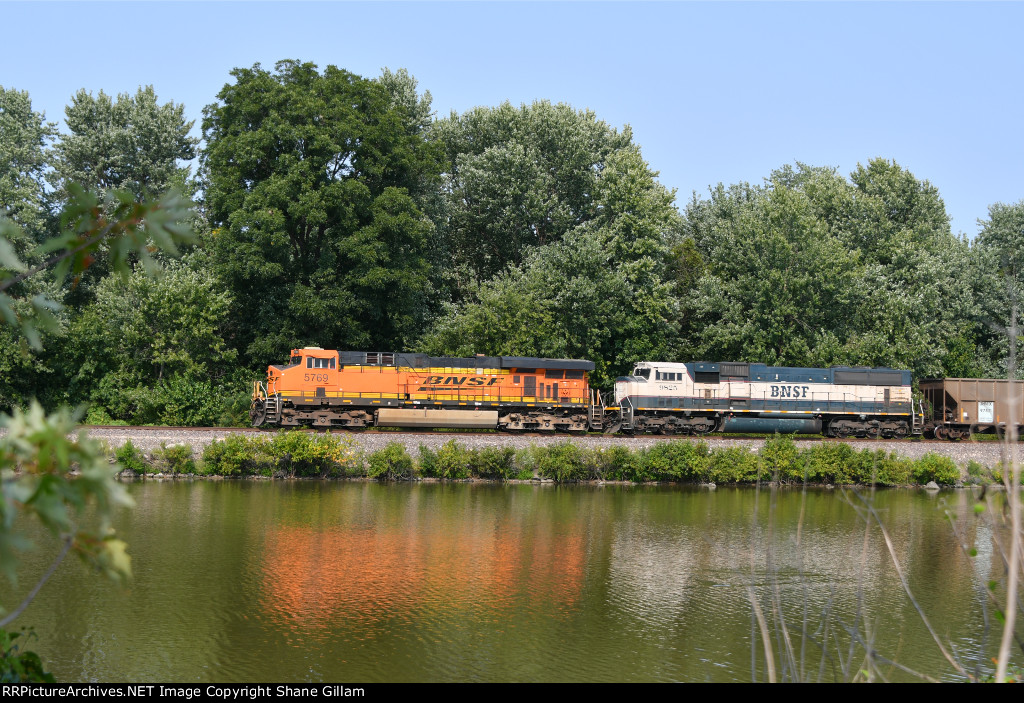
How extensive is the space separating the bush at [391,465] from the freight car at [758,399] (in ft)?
32.0

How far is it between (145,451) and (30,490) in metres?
26.9

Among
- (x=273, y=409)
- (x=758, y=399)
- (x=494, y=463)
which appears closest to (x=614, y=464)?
(x=494, y=463)

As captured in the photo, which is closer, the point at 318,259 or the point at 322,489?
the point at 322,489

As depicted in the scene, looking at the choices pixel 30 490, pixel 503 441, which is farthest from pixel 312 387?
pixel 30 490

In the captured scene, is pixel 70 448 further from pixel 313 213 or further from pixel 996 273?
pixel 996 273

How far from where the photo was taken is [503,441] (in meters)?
30.5

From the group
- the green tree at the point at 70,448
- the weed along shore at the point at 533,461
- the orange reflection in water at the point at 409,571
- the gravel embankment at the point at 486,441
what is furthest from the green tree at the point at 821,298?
the green tree at the point at 70,448

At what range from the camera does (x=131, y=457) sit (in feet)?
88.9

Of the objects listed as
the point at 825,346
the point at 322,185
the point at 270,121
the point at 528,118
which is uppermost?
the point at 528,118

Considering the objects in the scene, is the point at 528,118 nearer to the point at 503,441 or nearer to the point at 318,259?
the point at 318,259

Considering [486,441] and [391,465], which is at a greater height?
[486,441]

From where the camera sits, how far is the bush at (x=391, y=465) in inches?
1128

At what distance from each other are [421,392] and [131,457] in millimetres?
10924

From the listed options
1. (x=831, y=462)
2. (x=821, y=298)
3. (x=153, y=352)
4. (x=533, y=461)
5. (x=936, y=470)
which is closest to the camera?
(x=533, y=461)
